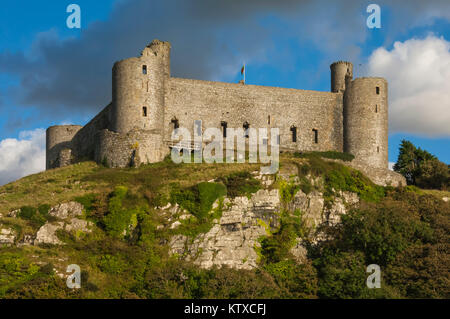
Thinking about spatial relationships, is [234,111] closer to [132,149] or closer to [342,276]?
[132,149]

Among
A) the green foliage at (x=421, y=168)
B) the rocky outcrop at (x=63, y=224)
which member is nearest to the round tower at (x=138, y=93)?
the rocky outcrop at (x=63, y=224)

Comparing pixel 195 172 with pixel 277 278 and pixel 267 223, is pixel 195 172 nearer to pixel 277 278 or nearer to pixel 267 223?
pixel 267 223

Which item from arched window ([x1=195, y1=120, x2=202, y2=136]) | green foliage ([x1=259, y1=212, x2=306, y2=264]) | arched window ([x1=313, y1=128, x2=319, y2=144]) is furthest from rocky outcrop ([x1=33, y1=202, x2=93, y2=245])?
arched window ([x1=313, y1=128, x2=319, y2=144])

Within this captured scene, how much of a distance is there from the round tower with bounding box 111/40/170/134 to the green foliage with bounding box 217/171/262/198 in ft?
38.7

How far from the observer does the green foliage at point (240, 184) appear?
140 feet

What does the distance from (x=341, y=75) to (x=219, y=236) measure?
87.9 ft

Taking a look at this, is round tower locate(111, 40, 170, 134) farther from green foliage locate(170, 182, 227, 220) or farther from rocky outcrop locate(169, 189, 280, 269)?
rocky outcrop locate(169, 189, 280, 269)

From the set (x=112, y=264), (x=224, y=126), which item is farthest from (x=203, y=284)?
(x=224, y=126)

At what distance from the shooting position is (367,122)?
58.9 m

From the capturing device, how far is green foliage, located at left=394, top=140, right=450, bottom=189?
5466 cm

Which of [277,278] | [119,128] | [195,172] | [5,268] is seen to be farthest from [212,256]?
[119,128]

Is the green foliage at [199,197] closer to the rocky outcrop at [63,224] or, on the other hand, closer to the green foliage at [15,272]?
the rocky outcrop at [63,224]

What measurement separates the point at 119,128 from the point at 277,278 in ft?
65.8

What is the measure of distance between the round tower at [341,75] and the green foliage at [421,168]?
7.41 metres
